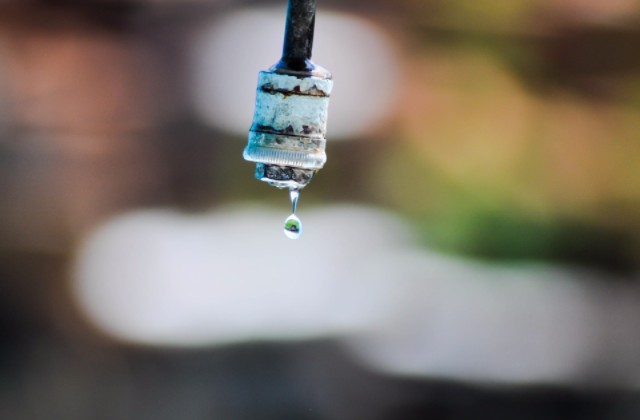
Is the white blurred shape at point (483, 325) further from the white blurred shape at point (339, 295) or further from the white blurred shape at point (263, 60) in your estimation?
the white blurred shape at point (263, 60)

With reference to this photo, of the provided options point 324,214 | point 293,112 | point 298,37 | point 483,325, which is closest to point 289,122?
point 293,112

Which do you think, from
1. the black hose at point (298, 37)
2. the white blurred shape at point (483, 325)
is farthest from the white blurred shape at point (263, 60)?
the black hose at point (298, 37)

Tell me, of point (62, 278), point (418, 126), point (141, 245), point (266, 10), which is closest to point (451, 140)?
point (418, 126)

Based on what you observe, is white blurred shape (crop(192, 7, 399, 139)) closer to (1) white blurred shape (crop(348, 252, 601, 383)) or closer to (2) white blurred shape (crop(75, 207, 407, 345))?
(2) white blurred shape (crop(75, 207, 407, 345))

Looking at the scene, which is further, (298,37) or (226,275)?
(226,275)

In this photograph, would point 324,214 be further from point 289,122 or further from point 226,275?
point 289,122
